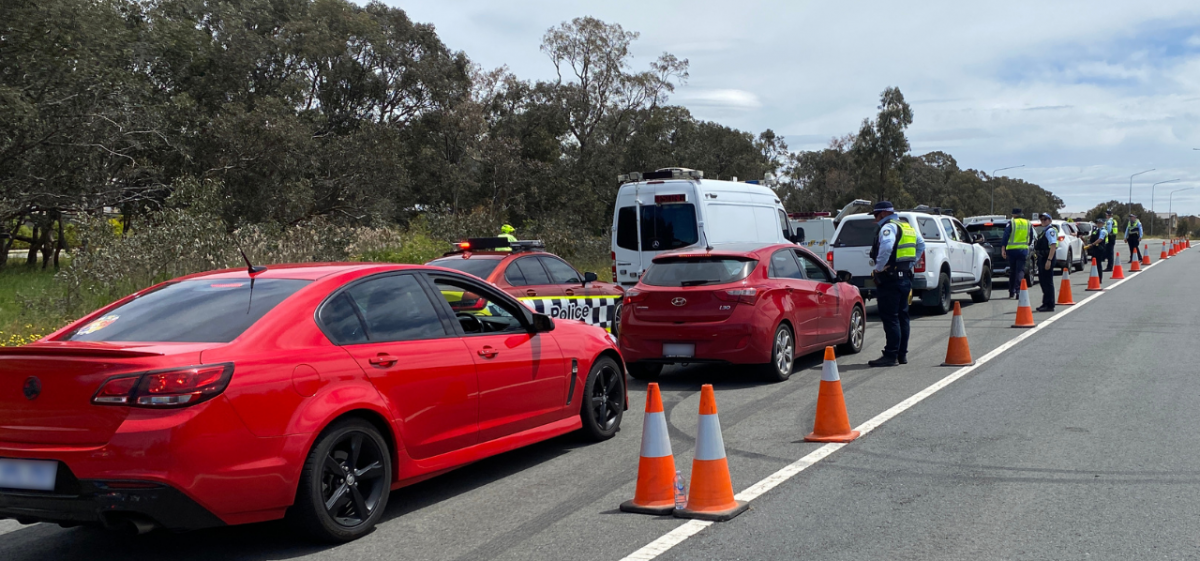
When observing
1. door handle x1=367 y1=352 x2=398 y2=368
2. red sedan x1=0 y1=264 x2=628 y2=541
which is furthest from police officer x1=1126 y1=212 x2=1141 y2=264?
door handle x1=367 y1=352 x2=398 y2=368

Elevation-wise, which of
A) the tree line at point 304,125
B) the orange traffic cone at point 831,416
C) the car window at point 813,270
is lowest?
the orange traffic cone at point 831,416

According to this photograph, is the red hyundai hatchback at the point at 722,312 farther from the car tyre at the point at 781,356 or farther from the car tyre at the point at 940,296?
the car tyre at the point at 940,296

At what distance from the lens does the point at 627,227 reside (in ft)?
53.6

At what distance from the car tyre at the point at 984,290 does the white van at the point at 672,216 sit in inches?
221

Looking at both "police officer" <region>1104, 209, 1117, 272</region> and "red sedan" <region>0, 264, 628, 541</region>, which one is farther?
"police officer" <region>1104, 209, 1117, 272</region>

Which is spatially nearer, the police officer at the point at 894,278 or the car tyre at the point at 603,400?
the car tyre at the point at 603,400

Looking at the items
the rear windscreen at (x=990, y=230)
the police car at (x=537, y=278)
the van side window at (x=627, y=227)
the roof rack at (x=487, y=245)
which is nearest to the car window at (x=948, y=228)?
the van side window at (x=627, y=227)

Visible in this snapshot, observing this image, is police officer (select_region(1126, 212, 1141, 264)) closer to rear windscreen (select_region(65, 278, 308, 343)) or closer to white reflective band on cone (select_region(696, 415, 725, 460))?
white reflective band on cone (select_region(696, 415, 725, 460))

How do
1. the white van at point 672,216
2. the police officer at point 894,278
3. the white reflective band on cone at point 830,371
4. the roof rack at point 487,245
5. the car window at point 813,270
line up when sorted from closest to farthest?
the white reflective band on cone at point 830,371 < the police officer at point 894,278 < the car window at point 813,270 < the roof rack at point 487,245 < the white van at point 672,216

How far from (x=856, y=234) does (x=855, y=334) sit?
5311 mm

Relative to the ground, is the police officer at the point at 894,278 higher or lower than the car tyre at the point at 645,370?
higher

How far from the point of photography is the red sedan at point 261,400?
4.36 meters

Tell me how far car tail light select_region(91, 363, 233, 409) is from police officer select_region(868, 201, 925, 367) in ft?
27.3

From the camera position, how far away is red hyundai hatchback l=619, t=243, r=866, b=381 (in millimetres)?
9898
